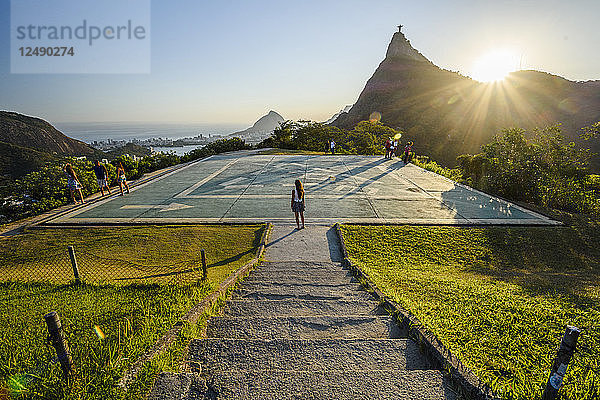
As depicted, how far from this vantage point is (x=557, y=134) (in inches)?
464

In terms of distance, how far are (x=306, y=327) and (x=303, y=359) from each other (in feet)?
2.63

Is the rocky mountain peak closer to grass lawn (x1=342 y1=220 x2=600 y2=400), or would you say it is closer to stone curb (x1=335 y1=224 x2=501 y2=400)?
grass lawn (x1=342 y1=220 x2=600 y2=400)

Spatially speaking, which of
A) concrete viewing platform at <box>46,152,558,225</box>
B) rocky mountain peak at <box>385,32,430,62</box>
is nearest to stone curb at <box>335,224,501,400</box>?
concrete viewing platform at <box>46,152,558,225</box>

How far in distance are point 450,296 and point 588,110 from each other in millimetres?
78392

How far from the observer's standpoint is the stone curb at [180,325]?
2468 millimetres

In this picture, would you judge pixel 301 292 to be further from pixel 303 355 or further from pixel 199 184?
pixel 199 184

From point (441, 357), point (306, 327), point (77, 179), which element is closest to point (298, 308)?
point (306, 327)

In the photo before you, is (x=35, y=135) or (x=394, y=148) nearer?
(x=394, y=148)

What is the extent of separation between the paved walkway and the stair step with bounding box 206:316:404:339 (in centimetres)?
1

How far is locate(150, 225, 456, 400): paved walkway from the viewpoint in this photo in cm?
223

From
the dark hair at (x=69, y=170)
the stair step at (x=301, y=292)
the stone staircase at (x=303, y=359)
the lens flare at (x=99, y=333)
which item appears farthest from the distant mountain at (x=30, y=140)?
the stone staircase at (x=303, y=359)

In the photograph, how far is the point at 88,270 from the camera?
603 centimetres

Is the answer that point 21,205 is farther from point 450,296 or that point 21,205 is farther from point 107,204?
point 450,296

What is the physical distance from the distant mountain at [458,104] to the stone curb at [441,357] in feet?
177
